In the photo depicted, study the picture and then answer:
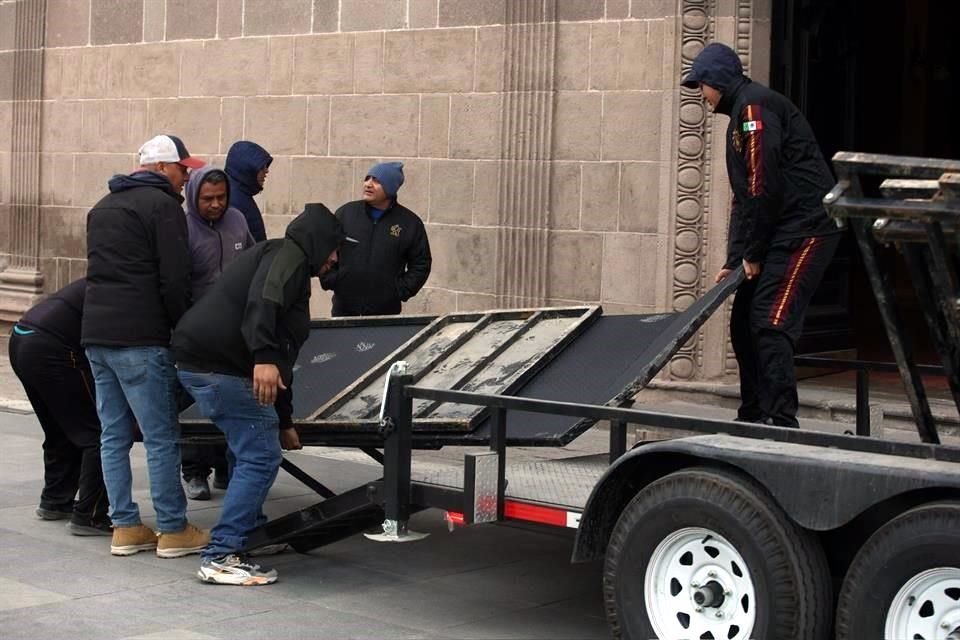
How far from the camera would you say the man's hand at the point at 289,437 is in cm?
691

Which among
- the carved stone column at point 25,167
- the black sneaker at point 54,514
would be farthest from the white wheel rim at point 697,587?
the carved stone column at point 25,167

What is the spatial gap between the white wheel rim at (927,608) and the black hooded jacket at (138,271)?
356 centimetres

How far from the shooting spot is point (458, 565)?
7418 mm

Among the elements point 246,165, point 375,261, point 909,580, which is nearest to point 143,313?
point 246,165

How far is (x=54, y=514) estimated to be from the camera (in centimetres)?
813

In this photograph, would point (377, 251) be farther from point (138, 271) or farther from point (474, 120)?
point (474, 120)

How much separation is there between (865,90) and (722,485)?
38.3ft

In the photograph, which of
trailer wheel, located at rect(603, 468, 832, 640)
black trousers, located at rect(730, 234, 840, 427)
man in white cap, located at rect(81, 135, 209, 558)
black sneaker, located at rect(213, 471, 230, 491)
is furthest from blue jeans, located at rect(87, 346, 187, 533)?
black trousers, located at rect(730, 234, 840, 427)

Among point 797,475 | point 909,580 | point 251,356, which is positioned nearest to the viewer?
point 909,580

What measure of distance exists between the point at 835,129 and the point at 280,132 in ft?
14.6

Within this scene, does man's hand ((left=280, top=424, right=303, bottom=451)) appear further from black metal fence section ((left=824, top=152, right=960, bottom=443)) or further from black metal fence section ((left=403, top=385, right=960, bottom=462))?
black metal fence section ((left=824, top=152, right=960, bottom=443))

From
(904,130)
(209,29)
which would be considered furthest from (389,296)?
(904,130)

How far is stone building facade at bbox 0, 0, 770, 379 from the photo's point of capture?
10.8m

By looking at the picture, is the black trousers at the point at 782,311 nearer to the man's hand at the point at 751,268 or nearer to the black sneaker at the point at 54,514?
the man's hand at the point at 751,268
